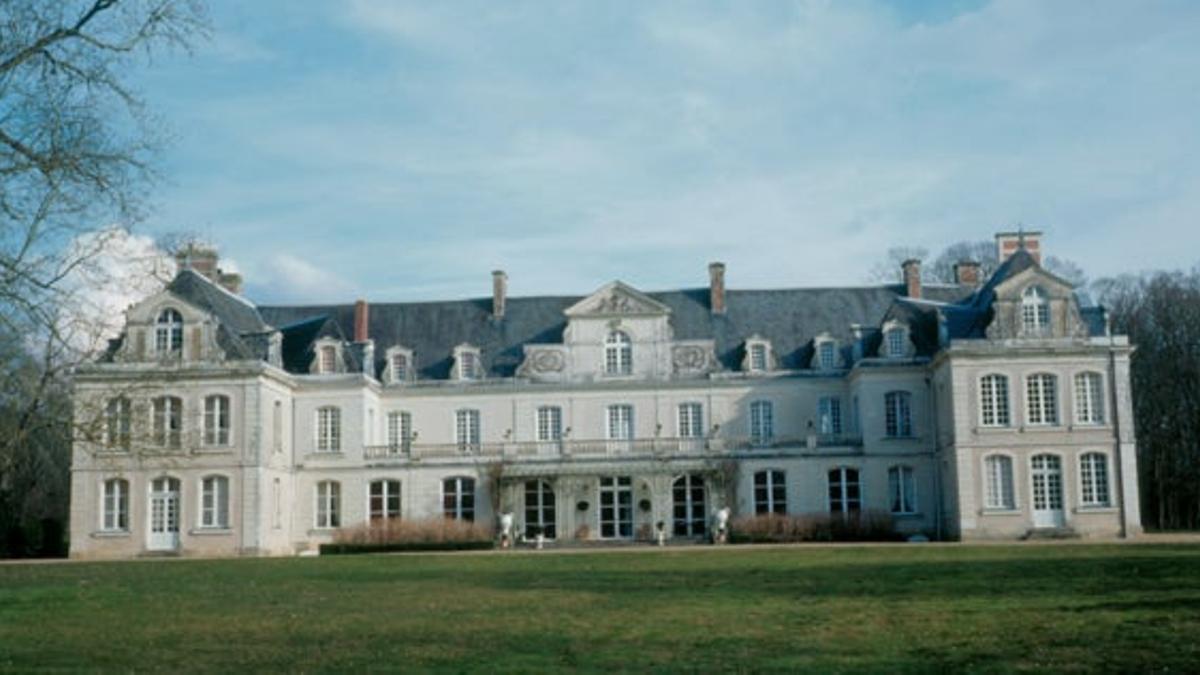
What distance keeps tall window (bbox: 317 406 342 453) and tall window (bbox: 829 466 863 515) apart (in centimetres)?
1459

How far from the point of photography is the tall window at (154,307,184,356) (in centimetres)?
3681

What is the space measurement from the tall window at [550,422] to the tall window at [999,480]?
1274 cm

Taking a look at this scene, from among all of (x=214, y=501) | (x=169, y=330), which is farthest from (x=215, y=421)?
(x=169, y=330)

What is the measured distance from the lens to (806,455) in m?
39.2

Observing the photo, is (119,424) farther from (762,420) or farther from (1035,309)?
(762,420)

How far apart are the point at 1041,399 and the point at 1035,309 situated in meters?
2.44

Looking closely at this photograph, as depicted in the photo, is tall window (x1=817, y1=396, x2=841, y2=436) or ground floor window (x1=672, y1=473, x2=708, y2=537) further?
tall window (x1=817, y1=396, x2=841, y2=436)

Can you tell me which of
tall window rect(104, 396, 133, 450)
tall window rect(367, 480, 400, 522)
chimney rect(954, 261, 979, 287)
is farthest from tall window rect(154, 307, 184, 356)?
tall window rect(104, 396, 133, 450)

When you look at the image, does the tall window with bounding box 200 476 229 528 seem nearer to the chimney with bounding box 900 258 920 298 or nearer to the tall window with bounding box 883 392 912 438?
the tall window with bounding box 883 392 912 438

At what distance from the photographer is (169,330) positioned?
1451 inches

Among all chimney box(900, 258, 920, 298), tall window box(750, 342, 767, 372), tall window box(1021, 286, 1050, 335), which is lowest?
tall window box(750, 342, 767, 372)

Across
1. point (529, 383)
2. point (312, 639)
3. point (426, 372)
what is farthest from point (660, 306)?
point (312, 639)

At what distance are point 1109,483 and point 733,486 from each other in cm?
1029

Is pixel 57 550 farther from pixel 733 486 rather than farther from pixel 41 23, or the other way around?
pixel 41 23
